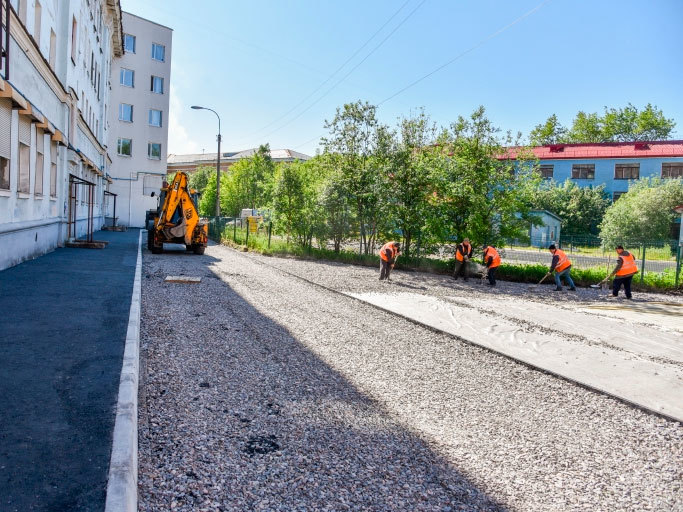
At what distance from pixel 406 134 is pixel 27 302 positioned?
51.6ft

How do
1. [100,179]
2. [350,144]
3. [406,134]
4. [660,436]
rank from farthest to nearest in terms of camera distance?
[100,179] < [350,144] < [406,134] < [660,436]

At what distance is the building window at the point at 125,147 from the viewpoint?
40094 mm

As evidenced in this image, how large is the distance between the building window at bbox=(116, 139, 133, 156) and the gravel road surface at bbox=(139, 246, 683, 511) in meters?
36.6

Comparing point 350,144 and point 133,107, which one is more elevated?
point 133,107

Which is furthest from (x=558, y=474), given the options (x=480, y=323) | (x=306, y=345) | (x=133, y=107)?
(x=133, y=107)

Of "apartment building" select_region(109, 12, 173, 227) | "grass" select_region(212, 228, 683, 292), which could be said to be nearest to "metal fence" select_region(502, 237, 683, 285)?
"grass" select_region(212, 228, 683, 292)

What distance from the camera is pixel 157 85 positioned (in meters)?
41.8

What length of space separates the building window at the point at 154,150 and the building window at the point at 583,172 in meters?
38.3

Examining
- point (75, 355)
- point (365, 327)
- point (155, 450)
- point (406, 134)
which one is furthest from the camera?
point (406, 134)

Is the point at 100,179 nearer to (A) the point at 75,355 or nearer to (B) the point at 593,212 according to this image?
(A) the point at 75,355

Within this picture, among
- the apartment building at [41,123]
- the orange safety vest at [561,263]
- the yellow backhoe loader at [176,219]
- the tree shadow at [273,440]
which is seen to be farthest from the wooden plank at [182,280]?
the orange safety vest at [561,263]

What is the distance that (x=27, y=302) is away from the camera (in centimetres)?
734

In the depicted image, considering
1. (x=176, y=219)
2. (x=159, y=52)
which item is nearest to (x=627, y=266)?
(x=176, y=219)

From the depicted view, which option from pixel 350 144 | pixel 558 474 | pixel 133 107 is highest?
pixel 133 107
